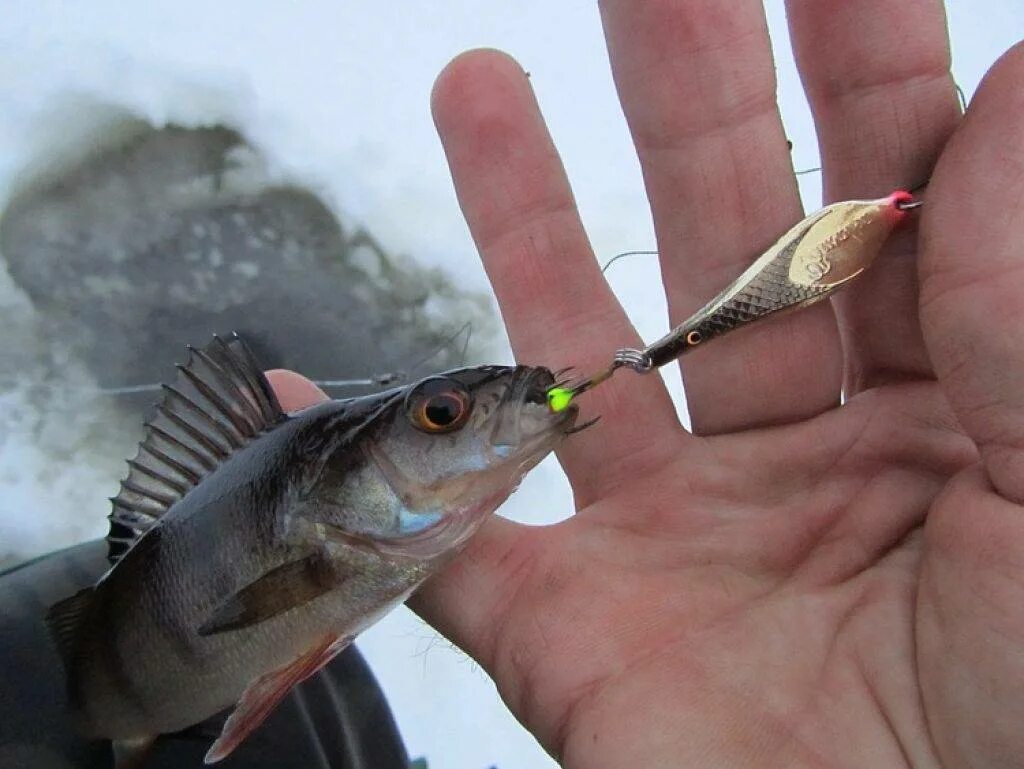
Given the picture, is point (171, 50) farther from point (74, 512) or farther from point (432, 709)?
point (432, 709)

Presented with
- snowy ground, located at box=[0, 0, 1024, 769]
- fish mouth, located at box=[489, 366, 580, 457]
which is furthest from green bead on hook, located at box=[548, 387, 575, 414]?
snowy ground, located at box=[0, 0, 1024, 769]

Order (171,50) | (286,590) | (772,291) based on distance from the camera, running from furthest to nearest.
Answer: (171,50), (772,291), (286,590)

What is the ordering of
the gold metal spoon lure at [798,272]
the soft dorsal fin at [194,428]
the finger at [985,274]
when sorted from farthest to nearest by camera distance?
the soft dorsal fin at [194,428], the gold metal spoon lure at [798,272], the finger at [985,274]

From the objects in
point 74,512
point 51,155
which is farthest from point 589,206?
point 74,512

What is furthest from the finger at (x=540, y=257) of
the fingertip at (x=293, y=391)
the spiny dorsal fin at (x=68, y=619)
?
the spiny dorsal fin at (x=68, y=619)

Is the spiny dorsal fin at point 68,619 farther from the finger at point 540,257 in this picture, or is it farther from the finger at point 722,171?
the finger at point 722,171

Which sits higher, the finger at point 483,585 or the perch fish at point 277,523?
the perch fish at point 277,523
